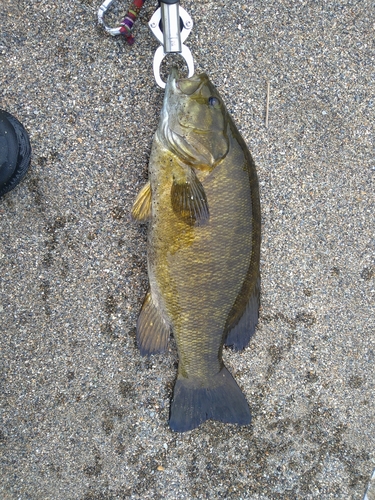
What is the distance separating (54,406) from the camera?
6.86ft

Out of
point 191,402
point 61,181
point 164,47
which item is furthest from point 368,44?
point 191,402

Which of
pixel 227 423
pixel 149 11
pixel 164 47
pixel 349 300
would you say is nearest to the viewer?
pixel 164 47

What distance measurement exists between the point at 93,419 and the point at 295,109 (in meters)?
2.11

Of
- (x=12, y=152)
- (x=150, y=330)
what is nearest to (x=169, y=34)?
(x=12, y=152)

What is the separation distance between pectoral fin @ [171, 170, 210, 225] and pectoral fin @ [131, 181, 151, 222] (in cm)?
15

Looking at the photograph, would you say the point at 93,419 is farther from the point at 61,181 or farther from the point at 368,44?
the point at 368,44

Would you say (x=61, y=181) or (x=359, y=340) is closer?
(x=61, y=181)

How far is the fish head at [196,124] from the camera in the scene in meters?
1.79

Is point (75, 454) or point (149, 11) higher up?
point (149, 11)

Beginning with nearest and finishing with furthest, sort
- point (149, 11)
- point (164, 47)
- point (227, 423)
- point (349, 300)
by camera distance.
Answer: point (164, 47), point (149, 11), point (227, 423), point (349, 300)

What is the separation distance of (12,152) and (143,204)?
67cm

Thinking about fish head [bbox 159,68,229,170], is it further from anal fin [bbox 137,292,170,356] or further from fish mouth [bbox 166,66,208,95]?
anal fin [bbox 137,292,170,356]

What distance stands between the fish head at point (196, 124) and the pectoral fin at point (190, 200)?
0.29ft

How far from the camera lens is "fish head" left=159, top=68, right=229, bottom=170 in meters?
1.79
